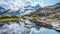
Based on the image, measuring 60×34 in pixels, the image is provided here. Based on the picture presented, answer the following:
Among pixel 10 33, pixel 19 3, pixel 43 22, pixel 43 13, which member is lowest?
pixel 10 33

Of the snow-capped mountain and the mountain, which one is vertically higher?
the snow-capped mountain

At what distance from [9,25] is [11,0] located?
295mm

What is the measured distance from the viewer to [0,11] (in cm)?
151

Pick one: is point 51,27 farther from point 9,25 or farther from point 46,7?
point 9,25

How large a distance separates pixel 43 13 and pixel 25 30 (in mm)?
288

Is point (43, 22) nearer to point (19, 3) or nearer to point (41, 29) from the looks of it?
point (41, 29)

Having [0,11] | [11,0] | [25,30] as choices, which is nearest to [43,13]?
[25,30]

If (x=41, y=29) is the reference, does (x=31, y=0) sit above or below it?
above

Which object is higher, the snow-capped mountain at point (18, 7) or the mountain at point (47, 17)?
the snow-capped mountain at point (18, 7)

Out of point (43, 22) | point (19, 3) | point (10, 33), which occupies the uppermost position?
point (19, 3)

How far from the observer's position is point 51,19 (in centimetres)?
147

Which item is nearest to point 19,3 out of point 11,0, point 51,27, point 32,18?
point 11,0

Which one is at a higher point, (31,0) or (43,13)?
(31,0)

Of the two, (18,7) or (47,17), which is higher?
(18,7)
